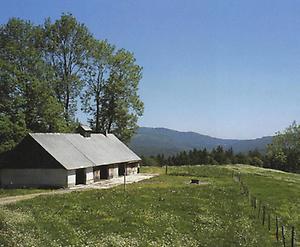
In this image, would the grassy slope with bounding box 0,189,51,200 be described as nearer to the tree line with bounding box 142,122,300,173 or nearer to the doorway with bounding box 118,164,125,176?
the doorway with bounding box 118,164,125,176

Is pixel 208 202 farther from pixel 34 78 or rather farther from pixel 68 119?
pixel 68 119

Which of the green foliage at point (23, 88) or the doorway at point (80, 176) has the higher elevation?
the green foliage at point (23, 88)

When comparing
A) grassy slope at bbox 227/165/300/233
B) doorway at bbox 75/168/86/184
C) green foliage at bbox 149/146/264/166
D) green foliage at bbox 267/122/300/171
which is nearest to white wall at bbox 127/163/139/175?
doorway at bbox 75/168/86/184

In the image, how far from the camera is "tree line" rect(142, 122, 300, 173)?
344 feet

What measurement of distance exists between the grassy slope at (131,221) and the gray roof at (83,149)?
45.9 ft

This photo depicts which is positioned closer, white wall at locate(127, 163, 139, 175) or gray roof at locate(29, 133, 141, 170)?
gray roof at locate(29, 133, 141, 170)

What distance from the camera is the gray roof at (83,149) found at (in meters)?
53.8

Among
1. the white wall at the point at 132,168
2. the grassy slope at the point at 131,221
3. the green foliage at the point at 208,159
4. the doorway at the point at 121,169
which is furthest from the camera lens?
the green foliage at the point at 208,159

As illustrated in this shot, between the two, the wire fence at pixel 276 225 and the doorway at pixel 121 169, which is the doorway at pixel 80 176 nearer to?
the doorway at pixel 121 169

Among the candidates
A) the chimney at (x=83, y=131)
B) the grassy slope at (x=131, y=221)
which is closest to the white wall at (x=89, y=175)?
the chimney at (x=83, y=131)

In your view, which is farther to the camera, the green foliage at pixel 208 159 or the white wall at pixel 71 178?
the green foliage at pixel 208 159

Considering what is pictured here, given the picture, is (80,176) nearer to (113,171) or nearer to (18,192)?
(113,171)

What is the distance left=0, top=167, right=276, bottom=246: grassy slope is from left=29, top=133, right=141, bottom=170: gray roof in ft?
45.9

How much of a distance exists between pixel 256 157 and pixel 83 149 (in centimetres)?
6080
